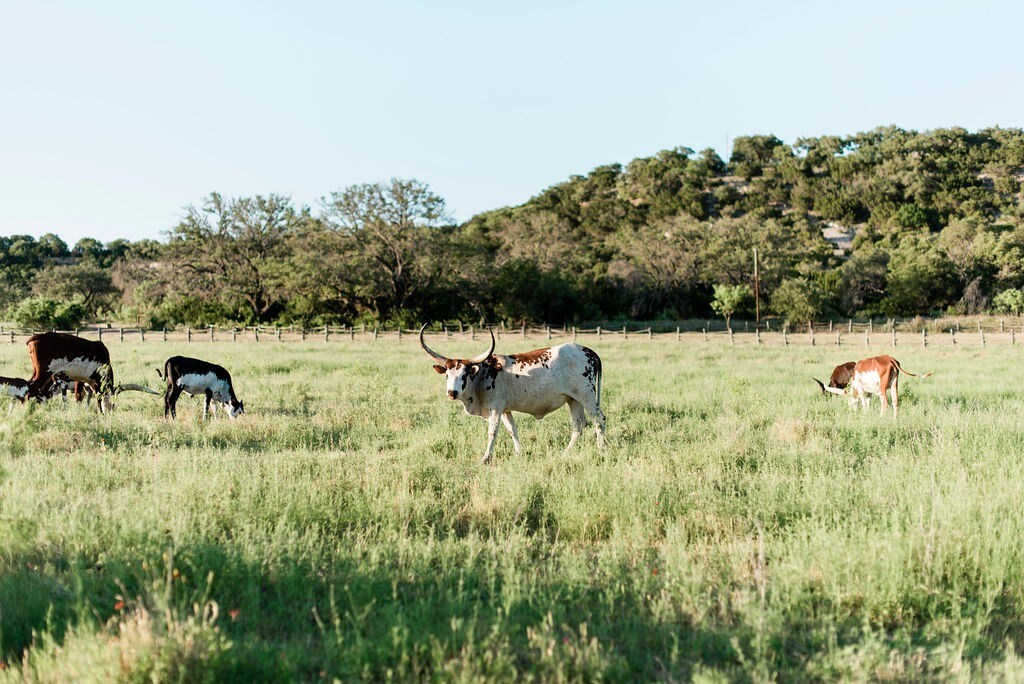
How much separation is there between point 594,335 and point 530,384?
34.3 meters

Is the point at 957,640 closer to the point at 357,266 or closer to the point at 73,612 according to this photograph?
the point at 73,612

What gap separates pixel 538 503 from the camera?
6270 mm

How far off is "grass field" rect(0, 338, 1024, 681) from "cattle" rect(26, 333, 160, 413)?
279cm

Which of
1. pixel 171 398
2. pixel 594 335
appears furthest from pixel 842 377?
pixel 594 335

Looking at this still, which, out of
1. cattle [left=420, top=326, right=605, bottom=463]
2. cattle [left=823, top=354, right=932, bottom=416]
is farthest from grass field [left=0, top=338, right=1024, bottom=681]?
cattle [left=823, top=354, right=932, bottom=416]

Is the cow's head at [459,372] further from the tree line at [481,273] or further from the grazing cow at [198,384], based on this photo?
the tree line at [481,273]

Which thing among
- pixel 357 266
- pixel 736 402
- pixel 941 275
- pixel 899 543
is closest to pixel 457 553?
pixel 899 543

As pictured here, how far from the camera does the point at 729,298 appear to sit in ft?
174

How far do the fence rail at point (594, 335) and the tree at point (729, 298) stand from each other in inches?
200

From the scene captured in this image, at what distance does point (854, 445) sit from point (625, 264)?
165ft

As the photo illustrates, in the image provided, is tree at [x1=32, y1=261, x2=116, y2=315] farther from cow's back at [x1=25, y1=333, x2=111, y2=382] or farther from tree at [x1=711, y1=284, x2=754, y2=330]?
cow's back at [x1=25, y1=333, x2=111, y2=382]

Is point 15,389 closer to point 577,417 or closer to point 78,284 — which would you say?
point 577,417

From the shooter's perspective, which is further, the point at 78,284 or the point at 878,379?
the point at 78,284

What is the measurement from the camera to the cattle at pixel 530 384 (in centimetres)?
888
